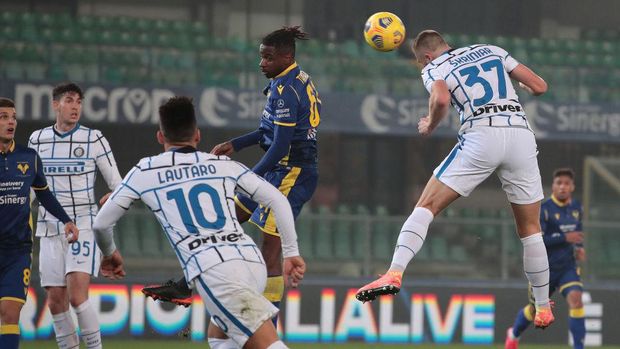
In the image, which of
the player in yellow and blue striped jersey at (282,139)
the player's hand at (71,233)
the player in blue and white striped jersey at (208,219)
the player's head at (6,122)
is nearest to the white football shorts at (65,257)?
the player's hand at (71,233)

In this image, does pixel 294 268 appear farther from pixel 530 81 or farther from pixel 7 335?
pixel 7 335

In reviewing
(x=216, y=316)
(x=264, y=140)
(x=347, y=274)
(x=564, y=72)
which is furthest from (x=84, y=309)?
(x=564, y=72)

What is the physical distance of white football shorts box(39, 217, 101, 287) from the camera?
873cm

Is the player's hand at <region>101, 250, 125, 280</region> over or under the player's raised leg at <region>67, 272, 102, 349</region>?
over

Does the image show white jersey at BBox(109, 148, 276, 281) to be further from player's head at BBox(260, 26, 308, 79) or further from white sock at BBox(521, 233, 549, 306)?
white sock at BBox(521, 233, 549, 306)

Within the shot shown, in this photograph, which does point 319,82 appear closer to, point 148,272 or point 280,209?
point 148,272

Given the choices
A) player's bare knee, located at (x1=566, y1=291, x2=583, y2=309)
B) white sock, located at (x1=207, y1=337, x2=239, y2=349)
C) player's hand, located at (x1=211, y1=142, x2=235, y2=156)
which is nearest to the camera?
white sock, located at (x1=207, y1=337, x2=239, y2=349)

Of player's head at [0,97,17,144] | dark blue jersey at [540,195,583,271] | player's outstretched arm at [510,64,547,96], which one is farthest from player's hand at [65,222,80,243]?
dark blue jersey at [540,195,583,271]

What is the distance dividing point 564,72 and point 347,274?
231 inches

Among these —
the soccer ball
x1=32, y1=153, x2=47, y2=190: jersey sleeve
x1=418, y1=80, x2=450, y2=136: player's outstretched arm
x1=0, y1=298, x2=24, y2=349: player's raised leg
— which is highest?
the soccer ball

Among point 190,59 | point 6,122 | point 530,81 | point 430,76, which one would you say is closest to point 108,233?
point 6,122

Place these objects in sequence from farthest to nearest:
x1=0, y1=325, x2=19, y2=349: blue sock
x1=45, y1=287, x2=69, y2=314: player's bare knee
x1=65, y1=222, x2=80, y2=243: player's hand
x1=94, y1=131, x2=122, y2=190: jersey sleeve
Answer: x1=94, y1=131, x2=122, y2=190: jersey sleeve → x1=45, y1=287, x2=69, y2=314: player's bare knee → x1=65, y1=222, x2=80, y2=243: player's hand → x1=0, y1=325, x2=19, y2=349: blue sock

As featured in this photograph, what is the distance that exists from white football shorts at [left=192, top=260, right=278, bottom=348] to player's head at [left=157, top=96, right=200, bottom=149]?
2.27ft

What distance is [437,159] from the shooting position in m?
18.0
